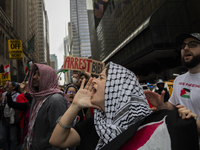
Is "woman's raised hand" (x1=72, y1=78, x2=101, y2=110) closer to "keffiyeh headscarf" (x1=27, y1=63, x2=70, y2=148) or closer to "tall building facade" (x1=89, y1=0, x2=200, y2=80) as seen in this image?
"keffiyeh headscarf" (x1=27, y1=63, x2=70, y2=148)

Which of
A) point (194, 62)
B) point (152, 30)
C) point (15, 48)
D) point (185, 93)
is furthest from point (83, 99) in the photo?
point (152, 30)

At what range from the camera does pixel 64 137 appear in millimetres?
1525


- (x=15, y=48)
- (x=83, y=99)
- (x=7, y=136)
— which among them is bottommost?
(x=7, y=136)

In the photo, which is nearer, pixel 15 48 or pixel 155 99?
pixel 155 99

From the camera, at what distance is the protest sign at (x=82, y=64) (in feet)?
22.3

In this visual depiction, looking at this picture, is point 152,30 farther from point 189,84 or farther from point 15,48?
point 189,84

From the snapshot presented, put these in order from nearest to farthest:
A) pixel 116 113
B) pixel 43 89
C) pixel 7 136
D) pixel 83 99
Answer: pixel 116 113, pixel 83 99, pixel 43 89, pixel 7 136

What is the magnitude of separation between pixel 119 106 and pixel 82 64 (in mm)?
5583

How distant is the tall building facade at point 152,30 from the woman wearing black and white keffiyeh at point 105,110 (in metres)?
14.6

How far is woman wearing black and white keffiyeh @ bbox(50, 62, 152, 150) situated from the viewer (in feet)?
4.28

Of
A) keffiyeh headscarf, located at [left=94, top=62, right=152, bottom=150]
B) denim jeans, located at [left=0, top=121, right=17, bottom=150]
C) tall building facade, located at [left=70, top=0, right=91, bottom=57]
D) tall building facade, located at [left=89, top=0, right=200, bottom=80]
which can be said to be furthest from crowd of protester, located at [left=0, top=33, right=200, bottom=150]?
tall building facade, located at [left=70, top=0, right=91, bottom=57]

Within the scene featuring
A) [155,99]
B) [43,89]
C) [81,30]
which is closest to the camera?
[155,99]

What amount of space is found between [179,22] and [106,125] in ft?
74.0

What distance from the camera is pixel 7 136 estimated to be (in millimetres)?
4879
